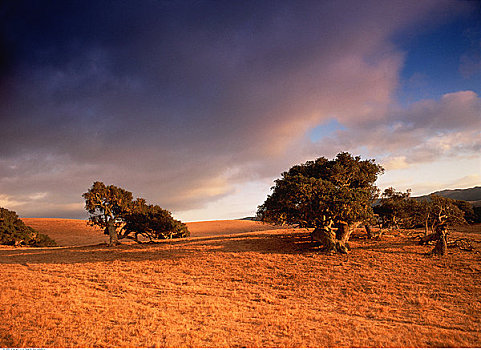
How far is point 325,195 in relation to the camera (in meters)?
22.2

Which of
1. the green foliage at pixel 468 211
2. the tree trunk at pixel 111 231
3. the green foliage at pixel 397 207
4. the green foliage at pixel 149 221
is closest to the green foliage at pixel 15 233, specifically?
the tree trunk at pixel 111 231

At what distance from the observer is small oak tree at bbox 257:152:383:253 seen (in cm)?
Result: 2197

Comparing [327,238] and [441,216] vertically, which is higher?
[441,216]

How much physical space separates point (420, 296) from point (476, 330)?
431 centimetres

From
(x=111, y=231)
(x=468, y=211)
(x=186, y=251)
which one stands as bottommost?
(x=468, y=211)

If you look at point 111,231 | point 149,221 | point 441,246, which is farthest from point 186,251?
point 441,246

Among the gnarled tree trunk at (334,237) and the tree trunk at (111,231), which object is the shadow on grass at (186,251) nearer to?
the gnarled tree trunk at (334,237)

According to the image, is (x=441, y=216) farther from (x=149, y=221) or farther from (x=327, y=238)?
(x=149, y=221)

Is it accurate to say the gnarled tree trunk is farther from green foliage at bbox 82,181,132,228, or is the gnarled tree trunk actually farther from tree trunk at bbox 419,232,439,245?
green foliage at bbox 82,181,132,228

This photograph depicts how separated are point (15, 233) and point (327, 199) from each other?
1794 inches

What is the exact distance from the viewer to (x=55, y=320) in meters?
8.81

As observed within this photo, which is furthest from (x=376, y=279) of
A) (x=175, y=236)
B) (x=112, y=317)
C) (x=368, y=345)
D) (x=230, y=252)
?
(x=175, y=236)

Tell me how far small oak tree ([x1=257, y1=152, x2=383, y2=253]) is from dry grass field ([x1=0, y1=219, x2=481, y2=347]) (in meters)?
2.79

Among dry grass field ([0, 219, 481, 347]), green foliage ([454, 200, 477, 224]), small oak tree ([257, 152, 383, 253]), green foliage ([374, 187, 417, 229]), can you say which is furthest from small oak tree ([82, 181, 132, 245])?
green foliage ([454, 200, 477, 224])
